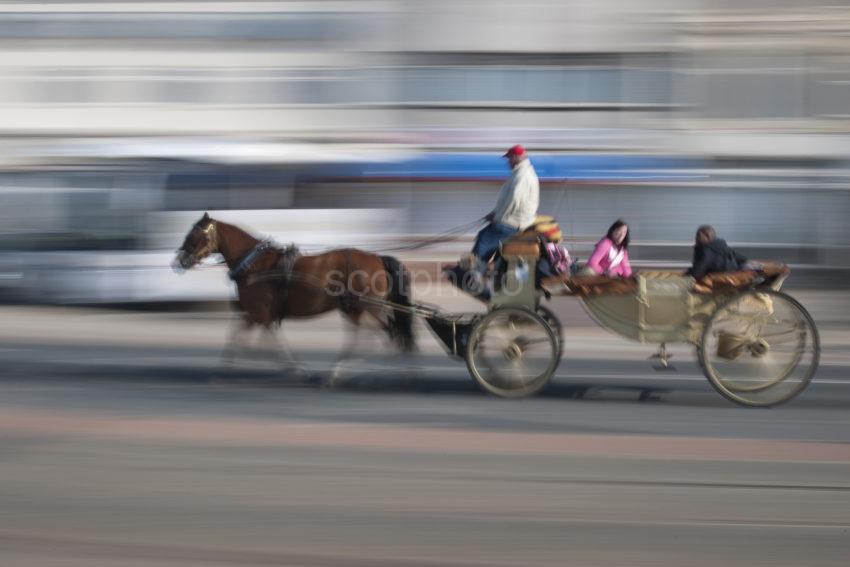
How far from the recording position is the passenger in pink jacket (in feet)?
34.3

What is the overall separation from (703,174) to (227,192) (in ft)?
34.5

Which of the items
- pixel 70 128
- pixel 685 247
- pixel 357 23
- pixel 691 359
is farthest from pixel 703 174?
pixel 70 128

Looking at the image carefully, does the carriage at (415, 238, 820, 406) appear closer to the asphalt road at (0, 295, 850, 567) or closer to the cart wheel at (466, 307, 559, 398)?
the cart wheel at (466, 307, 559, 398)

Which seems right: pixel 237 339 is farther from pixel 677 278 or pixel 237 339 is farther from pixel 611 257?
pixel 677 278

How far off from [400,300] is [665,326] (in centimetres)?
252

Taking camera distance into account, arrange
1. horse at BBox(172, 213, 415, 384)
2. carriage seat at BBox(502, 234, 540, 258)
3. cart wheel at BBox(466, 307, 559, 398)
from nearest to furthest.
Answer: carriage seat at BBox(502, 234, 540, 258)
cart wheel at BBox(466, 307, 559, 398)
horse at BBox(172, 213, 415, 384)

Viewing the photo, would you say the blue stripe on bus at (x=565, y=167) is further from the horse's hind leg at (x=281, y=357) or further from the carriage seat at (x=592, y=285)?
the carriage seat at (x=592, y=285)

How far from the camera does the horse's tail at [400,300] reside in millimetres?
Answer: 11414

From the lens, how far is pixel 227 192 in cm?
2086

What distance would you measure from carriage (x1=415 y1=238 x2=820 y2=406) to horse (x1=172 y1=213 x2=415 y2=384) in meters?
0.79

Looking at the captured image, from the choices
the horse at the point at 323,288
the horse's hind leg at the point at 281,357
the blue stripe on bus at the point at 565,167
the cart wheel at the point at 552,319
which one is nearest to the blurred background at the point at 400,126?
the blue stripe on bus at the point at 565,167

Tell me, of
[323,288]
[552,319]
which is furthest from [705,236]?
[323,288]

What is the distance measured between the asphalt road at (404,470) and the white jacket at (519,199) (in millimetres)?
1555

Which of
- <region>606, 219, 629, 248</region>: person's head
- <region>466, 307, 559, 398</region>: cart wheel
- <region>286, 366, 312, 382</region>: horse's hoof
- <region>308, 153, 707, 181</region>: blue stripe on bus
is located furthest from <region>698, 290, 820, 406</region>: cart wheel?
<region>308, 153, 707, 181</region>: blue stripe on bus
